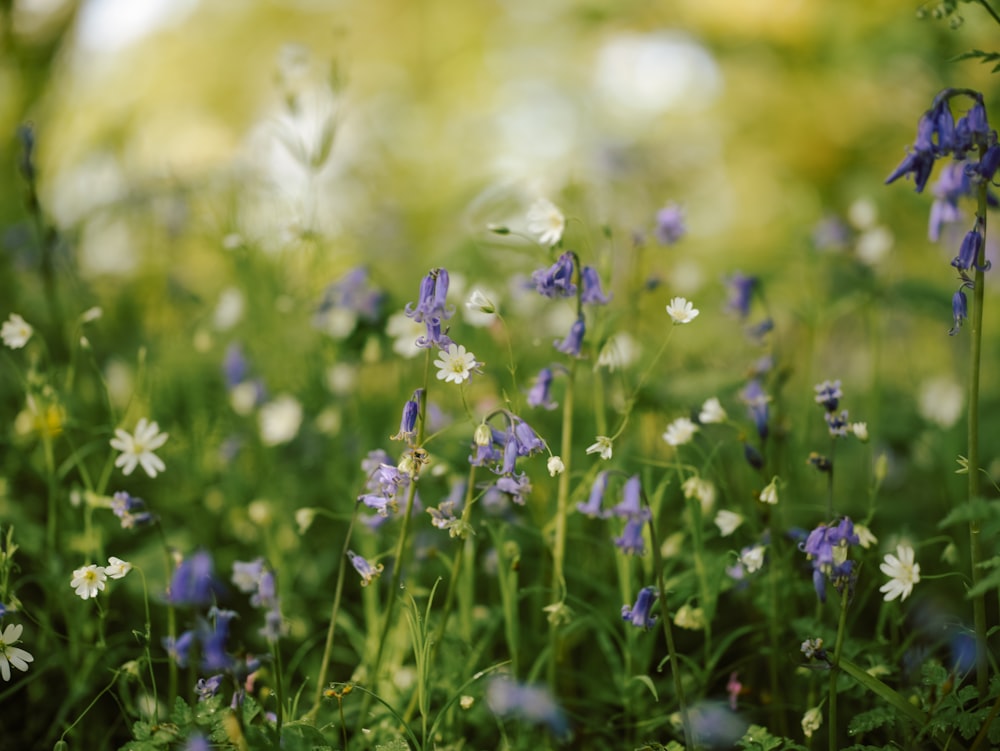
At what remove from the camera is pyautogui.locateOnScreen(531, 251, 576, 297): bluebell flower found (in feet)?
4.67

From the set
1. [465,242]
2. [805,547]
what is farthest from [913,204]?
[805,547]

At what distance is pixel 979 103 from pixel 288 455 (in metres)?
1.99

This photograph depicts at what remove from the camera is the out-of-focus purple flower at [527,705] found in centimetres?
152

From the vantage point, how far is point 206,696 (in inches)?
52.1

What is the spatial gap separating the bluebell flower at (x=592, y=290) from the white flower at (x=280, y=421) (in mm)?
1224

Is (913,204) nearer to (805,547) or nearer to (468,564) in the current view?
(805,547)

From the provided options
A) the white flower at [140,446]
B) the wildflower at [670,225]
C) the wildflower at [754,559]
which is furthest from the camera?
the wildflower at [670,225]

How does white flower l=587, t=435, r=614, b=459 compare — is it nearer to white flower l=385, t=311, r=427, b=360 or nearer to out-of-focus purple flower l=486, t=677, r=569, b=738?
out-of-focus purple flower l=486, t=677, r=569, b=738

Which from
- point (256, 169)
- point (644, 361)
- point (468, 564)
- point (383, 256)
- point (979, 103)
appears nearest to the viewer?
point (979, 103)

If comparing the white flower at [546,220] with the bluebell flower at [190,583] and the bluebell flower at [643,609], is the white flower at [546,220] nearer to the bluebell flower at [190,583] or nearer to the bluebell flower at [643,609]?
the bluebell flower at [643,609]

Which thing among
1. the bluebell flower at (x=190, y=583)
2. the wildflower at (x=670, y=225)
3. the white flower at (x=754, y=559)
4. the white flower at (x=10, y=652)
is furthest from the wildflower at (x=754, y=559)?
the white flower at (x=10, y=652)

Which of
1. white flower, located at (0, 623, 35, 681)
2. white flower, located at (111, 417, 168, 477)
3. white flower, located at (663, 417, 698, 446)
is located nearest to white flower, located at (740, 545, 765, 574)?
white flower, located at (663, 417, 698, 446)

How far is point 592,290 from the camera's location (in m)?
1.56

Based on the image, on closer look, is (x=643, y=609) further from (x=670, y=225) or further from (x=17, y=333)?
(x=17, y=333)
